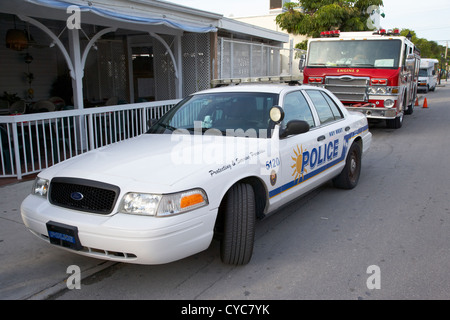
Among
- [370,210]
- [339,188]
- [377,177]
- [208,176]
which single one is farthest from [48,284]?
[377,177]

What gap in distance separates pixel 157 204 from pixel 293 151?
1840 millimetres

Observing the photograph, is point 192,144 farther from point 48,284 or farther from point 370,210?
point 370,210

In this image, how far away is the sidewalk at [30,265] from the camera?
3.33 meters

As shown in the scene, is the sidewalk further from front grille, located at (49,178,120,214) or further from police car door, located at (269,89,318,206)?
police car door, located at (269,89,318,206)

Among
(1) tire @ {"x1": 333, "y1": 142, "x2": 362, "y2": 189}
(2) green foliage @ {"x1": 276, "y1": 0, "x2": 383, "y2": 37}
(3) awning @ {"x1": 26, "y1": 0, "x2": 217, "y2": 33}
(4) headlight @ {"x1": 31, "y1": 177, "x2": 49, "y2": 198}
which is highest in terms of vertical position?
(2) green foliage @ {"x1": 276, "y1": 0, "x2": 383, "y2": 37}

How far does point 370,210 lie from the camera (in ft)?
17.0

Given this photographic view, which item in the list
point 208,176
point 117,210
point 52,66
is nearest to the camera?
point 117,210

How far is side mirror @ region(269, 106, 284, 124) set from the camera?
4.04 meters

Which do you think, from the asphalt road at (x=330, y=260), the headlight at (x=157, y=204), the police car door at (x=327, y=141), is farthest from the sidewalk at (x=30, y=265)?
the police car door at (x=327, y=141)

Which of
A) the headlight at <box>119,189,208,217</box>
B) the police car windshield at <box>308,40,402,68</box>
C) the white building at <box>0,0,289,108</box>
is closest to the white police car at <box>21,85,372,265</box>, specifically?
the headlight at <box>119,189,208,217</box>

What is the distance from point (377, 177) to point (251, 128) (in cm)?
351

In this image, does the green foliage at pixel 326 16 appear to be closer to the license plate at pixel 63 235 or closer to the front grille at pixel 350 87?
the front grille at pixel 350 87

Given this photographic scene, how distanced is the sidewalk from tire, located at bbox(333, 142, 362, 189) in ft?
11.7

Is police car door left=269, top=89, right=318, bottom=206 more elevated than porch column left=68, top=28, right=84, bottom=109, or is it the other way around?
porch column left=68, top=28, right=84, bottom=109
